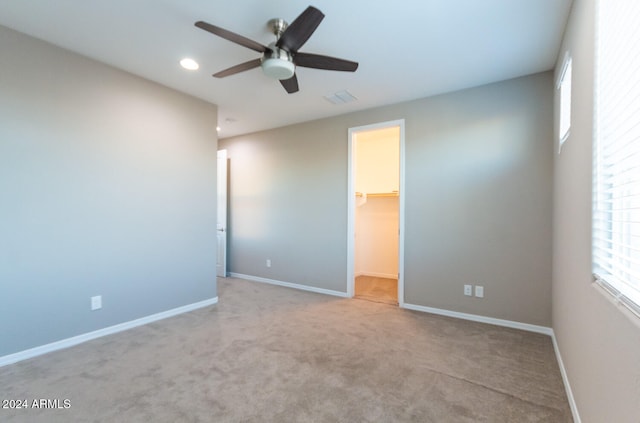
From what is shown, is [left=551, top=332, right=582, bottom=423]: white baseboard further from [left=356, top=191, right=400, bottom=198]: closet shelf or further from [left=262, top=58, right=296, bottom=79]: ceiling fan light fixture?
[left=356, top=191, right=400, bottom=198]: closet shelf

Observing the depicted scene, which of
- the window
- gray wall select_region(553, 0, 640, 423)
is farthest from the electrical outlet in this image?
the window

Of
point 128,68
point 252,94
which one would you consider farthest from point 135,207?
point 252,94

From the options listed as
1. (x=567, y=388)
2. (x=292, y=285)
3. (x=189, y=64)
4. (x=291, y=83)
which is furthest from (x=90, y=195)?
(x=567, y=388)

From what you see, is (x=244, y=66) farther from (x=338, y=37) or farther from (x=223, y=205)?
(x=223, y=205)

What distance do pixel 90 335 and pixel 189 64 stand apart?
2.84 meters

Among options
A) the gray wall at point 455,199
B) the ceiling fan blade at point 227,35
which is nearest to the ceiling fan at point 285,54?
the ceiling fan blade at point 227,35

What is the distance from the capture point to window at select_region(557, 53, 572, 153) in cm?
224

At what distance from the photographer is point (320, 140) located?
4.56 m

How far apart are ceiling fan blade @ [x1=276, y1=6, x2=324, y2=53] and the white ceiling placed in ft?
0.88

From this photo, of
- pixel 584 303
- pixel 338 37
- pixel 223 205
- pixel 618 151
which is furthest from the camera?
pixel 223 205

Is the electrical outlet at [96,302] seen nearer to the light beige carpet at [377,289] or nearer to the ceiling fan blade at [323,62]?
the ceiling fan blade at [323,62]

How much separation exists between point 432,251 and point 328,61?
2.55m

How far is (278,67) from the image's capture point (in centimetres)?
220

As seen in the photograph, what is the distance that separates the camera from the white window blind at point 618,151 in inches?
42.3
